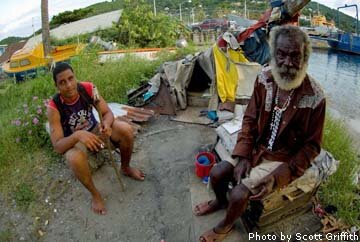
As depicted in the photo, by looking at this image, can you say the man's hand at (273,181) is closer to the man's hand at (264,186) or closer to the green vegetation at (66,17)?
the man's hand at (264,186)

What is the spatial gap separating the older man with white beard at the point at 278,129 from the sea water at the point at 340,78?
26.5ft

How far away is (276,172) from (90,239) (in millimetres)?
1755

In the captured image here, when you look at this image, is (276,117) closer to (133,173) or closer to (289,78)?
(289,78)

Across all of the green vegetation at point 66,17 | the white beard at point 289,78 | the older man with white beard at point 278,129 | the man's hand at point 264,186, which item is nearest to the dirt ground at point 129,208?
the older man with white beard at point 278,129

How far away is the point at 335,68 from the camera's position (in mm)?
18969

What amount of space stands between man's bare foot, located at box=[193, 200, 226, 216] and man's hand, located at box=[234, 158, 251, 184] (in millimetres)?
470

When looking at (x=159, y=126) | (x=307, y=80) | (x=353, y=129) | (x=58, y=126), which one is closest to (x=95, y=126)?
(x=58, y=126)

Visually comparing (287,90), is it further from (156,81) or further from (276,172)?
(156,81)

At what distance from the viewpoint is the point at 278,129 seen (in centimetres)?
234

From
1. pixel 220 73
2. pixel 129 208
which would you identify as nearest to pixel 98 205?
pixel 129 208

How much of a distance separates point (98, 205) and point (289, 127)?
196cm

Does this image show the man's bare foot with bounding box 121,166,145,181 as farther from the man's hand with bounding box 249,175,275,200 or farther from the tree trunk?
the tree trunk

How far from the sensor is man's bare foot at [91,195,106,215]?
9.98 ft

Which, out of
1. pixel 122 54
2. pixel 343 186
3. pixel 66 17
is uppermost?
pixel 66 17
